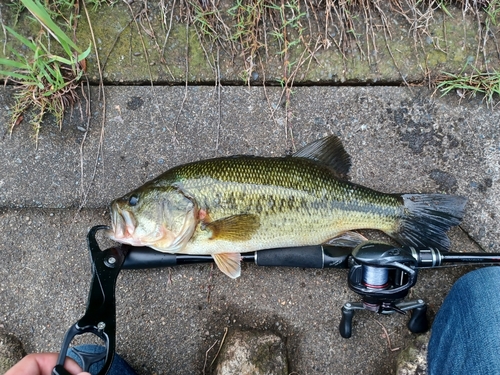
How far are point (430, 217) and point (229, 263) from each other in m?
1.41

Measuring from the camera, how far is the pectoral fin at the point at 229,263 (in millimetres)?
2656

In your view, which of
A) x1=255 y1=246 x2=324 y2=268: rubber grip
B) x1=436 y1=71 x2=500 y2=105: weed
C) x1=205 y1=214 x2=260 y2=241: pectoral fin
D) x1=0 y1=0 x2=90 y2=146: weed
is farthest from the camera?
x1=436 y1=71 x2=500 y2=105: weed

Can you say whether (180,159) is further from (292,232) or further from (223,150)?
(292,232)

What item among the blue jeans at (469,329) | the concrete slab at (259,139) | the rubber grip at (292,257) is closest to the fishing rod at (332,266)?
the rubber grip at (292,257)

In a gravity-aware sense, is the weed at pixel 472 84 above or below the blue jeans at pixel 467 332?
above

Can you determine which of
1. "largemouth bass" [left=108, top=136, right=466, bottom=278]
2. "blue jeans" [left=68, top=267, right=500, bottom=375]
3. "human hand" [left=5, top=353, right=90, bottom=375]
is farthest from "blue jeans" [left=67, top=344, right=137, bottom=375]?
"largemouth bass" [left=108, top=136, right=466, bottom=278]

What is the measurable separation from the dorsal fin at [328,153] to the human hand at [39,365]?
1808 millimetres

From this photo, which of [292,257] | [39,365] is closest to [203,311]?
[292,257]

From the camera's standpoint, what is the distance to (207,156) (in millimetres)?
2936

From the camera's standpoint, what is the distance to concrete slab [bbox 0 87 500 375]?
287 cm

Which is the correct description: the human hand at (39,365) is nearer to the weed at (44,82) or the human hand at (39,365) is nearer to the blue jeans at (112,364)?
the blue jeans at (112,364)

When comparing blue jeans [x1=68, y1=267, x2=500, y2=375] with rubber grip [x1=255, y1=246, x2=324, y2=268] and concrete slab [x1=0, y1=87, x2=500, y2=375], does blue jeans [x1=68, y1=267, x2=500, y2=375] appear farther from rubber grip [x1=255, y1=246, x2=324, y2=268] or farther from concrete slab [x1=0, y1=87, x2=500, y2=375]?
rubber grip [x1=255, y1=246, x2=324, y2=268]

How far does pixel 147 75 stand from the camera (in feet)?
9.77

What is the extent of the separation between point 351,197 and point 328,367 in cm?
129
